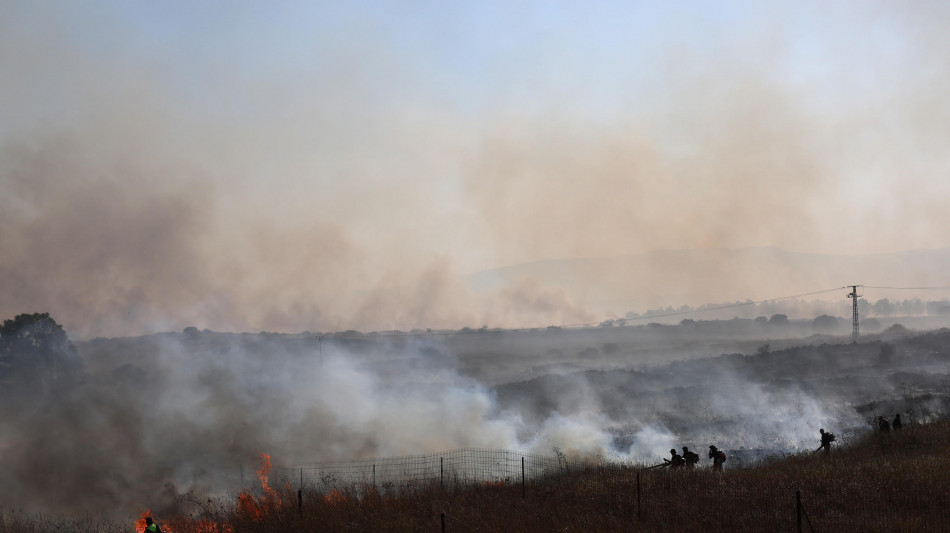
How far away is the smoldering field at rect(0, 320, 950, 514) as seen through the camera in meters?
34.7

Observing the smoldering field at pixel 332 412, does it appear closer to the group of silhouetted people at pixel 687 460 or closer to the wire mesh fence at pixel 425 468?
the wire mesh fence at pixel 425 468

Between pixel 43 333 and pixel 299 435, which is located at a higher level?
pixel 43 333

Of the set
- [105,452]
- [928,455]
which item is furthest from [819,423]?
[105,452]

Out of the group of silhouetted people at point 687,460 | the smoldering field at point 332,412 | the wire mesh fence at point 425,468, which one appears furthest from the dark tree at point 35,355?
the group of silhouetted people at point 687,460

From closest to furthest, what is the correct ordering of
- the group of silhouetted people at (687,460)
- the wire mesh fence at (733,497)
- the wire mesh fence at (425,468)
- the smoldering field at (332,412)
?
the wire mesh fence at (733,497) → the group of silhouetted people at (687,460) → the wire mesh fence at (425,468) → the smoldering field at (332,412)

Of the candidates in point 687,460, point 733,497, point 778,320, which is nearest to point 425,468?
point 687,460

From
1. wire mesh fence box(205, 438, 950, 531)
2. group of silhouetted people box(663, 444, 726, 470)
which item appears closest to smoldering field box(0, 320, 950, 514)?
Answer: group of silhouetted people box(663, 444, 726, 470)

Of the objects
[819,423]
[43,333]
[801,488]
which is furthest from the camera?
[43,333]

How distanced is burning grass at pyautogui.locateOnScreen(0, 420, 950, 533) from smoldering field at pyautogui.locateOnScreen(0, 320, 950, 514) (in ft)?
29.6

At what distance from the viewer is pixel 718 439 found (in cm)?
4181

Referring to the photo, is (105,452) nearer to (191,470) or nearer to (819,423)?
(191,470)

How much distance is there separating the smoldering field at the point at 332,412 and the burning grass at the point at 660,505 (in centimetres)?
901

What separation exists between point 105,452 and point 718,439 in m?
37.4

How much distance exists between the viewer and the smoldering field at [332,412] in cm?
3472
